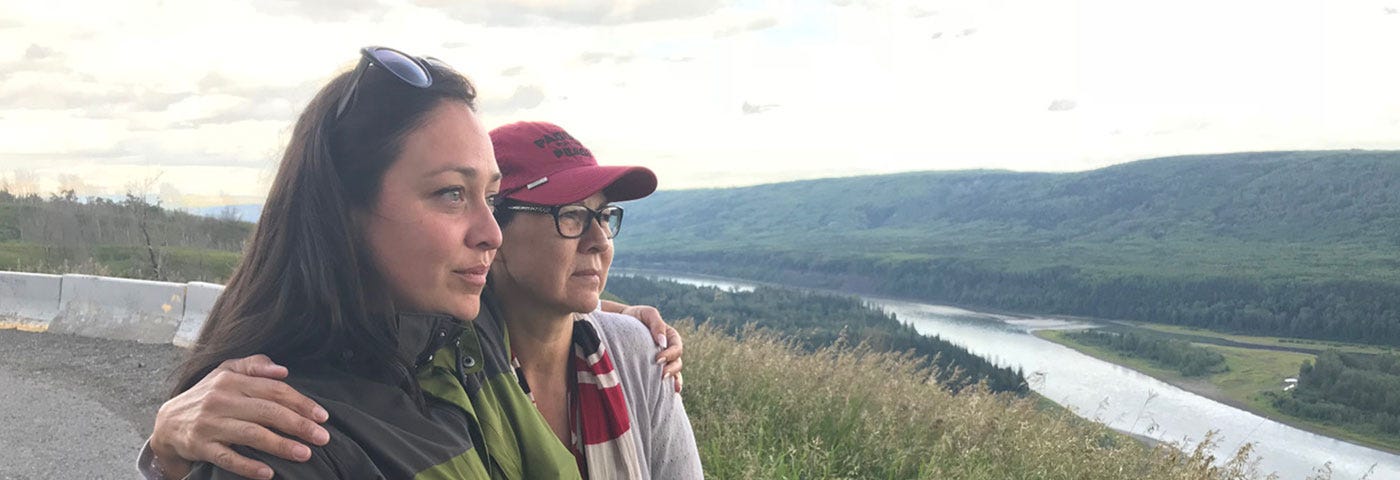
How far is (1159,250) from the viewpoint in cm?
12769

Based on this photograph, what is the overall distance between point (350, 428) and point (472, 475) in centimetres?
22

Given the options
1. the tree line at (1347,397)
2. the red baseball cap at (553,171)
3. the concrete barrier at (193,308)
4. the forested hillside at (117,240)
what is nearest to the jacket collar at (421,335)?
the red baseball cap at (553,171)

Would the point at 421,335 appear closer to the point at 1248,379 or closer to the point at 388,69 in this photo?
the point at 388,69

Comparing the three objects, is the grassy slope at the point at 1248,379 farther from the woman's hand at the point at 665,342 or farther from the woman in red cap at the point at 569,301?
the woman in red cap at the point at 569,301

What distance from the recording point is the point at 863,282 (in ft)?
374

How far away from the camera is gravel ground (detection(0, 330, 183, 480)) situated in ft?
17.0

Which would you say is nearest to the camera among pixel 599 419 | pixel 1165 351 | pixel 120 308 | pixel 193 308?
pixel 599 419

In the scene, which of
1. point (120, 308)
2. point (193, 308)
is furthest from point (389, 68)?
point (120, 308)

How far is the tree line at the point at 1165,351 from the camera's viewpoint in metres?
59.6

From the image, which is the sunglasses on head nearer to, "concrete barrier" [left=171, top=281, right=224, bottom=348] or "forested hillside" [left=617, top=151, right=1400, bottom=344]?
"concrete barrier" [left=171, top=281, right=224, bottom=348]

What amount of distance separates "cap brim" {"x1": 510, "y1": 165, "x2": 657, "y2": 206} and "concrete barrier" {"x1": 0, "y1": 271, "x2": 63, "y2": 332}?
9.50 m

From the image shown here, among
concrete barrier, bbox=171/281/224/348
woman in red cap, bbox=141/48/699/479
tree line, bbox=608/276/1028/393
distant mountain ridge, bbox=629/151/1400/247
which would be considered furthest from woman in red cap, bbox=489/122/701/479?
distant mountain ridge, bbox=629/151/1400/247

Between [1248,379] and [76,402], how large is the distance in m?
64.0

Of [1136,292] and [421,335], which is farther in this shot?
[1136,292]
